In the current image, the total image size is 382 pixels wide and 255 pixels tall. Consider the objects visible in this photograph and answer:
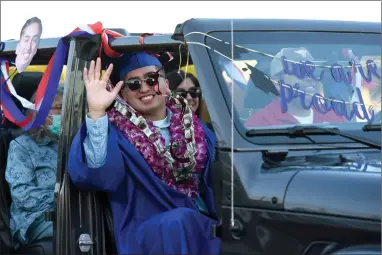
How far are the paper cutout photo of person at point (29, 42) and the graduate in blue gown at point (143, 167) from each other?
0.54 meters

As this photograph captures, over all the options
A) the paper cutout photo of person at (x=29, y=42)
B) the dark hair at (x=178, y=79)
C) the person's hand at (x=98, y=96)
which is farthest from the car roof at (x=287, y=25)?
the dark hair at (x=178, y=79)

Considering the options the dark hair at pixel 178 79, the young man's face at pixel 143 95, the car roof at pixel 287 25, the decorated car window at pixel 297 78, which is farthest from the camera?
the dark hair at pixel 178 79

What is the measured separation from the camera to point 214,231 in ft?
11.8

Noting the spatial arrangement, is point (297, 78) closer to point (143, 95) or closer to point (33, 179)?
point (143, 95)

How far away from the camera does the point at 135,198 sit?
163 inches

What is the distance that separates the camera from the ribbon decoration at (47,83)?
4.37 m

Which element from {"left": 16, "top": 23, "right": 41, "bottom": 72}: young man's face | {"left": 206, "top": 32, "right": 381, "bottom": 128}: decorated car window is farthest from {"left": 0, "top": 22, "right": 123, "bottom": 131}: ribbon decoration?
{"left": 206, "top": 32, "right": 381, "bottom": 128}: decorated car window

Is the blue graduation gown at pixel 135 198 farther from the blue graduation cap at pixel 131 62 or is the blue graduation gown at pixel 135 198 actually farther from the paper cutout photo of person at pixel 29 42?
the paper cutout photo of person at pixel 29 42

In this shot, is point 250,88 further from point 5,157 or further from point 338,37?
point 5,157

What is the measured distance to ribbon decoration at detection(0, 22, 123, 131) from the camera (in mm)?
4367

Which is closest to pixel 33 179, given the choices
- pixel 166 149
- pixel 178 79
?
pixel 166 149

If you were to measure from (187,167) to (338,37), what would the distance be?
0.95 meters

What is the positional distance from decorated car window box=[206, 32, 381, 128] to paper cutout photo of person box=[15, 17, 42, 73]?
4.17 feet

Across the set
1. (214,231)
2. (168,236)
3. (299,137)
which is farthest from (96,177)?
(299,137)
